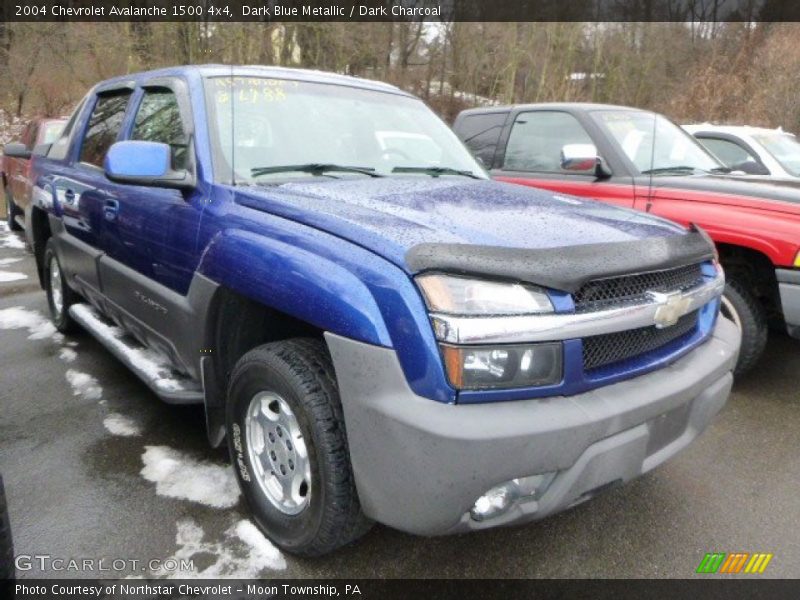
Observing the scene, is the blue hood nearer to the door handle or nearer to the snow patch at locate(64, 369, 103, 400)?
the door handle

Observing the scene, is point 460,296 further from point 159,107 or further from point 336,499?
point 159,107

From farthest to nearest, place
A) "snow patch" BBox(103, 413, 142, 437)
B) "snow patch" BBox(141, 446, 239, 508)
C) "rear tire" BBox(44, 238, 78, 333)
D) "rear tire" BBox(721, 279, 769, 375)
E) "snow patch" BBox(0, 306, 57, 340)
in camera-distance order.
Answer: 1. "snow patch" BBox(0, 306, 57, 340)
2. "rear tire" BBox(44, 238, 78, 333)
3. "rear tire" BBox(721, 279, 769, 375)
4. "snow patch" BBox(103, 413, 142, 437)
5. "snow patch" BBox(141, 446, 239, 508)

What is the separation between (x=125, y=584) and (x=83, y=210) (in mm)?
2414

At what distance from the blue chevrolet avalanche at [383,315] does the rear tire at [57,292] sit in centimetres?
147

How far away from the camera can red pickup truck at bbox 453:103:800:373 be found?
3.70 m

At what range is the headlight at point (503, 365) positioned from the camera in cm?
178

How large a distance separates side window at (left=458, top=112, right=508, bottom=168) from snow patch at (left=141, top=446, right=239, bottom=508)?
373cm

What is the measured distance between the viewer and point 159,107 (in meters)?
3.25

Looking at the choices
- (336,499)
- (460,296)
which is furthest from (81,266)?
(460,296)

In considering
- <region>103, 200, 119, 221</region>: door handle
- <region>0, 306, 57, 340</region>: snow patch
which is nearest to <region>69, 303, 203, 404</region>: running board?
<region>103, 200, 119, 221</region>: door handle

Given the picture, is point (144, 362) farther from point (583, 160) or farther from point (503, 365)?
point (583, 160)

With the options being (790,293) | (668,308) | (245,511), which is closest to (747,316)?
(790,293)

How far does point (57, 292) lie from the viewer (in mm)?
4828

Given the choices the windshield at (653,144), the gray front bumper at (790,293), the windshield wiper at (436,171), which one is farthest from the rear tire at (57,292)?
the gray front bumper at (790,293)
